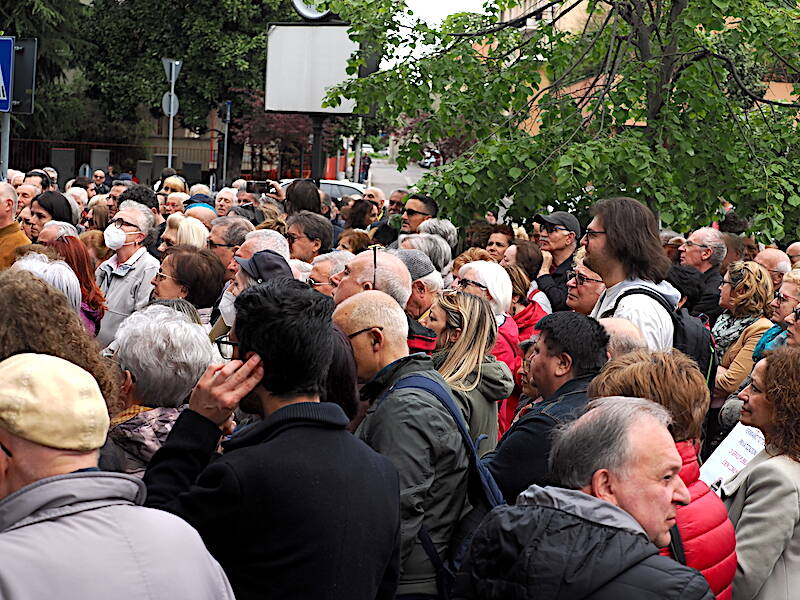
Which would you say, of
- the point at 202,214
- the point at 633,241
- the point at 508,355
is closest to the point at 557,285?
the point at 508,355

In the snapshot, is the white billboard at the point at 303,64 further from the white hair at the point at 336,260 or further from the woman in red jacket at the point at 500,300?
the woman in red jacket at the point at 500,300

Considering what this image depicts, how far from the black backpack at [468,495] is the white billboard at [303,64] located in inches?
450

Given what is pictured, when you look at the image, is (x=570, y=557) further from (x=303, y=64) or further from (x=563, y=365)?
(x=303, y=64)

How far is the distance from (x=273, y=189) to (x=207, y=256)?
1092 centimetres

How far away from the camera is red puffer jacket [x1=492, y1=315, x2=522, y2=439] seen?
6262mm

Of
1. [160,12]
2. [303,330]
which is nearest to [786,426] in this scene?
[303,330]

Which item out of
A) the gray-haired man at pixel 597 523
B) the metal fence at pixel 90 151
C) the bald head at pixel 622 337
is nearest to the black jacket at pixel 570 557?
the gray-haired man at pixel 597 523

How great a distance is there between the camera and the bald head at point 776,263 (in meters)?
8.88

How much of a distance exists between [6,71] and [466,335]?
7.20m

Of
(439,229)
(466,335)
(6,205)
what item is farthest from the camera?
(439,229)

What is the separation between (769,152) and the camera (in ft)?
32.9

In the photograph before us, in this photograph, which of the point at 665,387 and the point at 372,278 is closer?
the point at 665,387

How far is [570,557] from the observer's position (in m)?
2.61

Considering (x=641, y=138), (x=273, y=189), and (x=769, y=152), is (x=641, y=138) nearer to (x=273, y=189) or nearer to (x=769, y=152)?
(x=769, y=152)
